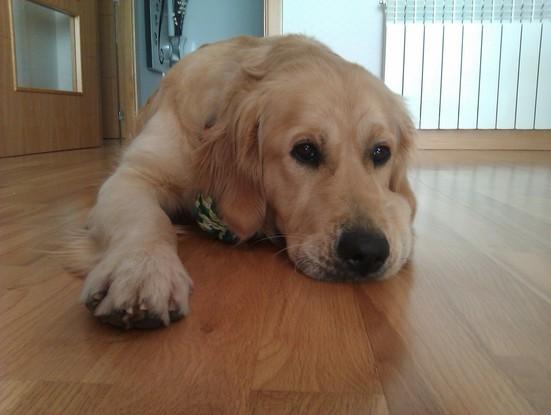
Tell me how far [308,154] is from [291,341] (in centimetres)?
61

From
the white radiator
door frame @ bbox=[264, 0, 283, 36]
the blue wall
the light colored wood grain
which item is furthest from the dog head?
the blue wall

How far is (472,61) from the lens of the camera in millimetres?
5359

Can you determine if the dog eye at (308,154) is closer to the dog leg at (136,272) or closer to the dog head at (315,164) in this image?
the dog head at (315,164)

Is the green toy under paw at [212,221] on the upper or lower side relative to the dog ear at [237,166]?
lower

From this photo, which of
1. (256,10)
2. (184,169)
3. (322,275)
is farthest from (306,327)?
(256,10)

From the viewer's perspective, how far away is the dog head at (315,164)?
3.98 ft

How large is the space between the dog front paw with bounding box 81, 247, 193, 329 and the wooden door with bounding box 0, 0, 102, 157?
3.53 meters

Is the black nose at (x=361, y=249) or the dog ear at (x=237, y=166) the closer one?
the black nose at (x=361, y=249)

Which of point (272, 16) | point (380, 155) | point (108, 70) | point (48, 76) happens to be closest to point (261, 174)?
point (380, 155)

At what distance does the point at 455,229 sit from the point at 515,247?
27 cm

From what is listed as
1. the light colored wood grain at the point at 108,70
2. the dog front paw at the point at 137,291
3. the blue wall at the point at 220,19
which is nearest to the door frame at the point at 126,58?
the light colored wood grain at the point at 108,70

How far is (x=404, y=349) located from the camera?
33.5 inches

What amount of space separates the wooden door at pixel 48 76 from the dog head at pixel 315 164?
3135 millimetres

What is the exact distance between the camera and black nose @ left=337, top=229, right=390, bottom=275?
1.17 metres
